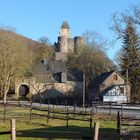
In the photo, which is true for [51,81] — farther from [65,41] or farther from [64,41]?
[65,41]

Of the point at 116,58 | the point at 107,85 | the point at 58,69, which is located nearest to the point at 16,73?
the point at 107,85

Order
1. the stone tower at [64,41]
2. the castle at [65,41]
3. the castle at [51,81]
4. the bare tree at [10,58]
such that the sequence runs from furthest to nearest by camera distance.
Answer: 1. the castle at [65,41]
2. the stone tower at [64,41]
3. the castle at [51,81]
4. the bare tree at [10,58]

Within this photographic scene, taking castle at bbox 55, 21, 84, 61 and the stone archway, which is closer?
the stone archway

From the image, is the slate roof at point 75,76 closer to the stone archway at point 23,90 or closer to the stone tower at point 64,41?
the stone archway at point 23,90

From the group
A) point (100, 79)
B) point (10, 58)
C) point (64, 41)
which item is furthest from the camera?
point (64, 41)

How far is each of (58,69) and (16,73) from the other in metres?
31.5

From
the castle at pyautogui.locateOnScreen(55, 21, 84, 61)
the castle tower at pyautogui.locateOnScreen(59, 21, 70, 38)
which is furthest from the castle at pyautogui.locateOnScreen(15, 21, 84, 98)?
the castle tower at pyautogui.locateOnScreen(59, 21, 70, 38)

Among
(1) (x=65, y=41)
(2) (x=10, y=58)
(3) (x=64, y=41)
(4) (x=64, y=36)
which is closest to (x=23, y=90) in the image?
(2) (x=10, y=58)

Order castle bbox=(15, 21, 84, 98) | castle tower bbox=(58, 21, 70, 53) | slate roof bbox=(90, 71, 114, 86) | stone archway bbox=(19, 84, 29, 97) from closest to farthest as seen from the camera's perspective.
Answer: slate roof bbox=(90, 71, 114, 86) < castle bbox=(15, 21, 84, 98) < stone archway bbox=(19, 84, 29, 97) < castle tower bbox=(58, 21, 70, 53)

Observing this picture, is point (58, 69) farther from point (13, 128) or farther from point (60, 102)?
point (13, 128)

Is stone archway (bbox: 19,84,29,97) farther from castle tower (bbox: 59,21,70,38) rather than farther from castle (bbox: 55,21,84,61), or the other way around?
castle tower (bbox: 59,21,70,38)

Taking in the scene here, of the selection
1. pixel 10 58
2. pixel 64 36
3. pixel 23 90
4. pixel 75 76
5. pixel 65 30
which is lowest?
pixel 23 90

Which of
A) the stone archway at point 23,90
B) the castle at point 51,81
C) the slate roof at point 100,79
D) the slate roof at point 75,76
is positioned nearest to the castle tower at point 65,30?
the castle at point 51,81

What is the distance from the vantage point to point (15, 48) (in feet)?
298
